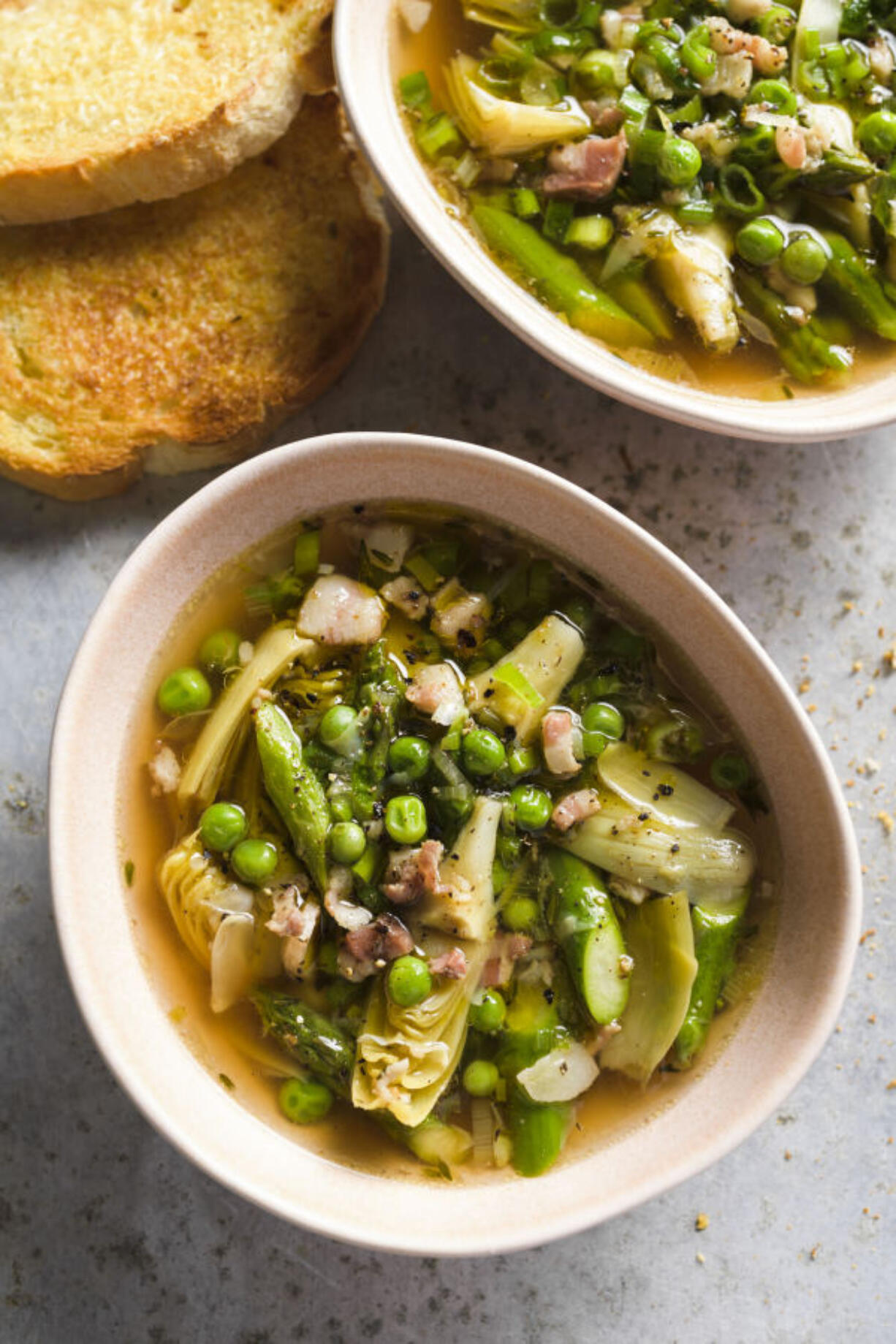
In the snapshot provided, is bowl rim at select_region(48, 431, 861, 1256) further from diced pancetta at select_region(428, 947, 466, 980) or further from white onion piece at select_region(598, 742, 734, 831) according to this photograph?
diced pancetta at select_region(428, 947, 466, 980)

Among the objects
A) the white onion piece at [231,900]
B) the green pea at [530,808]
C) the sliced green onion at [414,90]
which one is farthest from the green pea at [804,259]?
the white onion piece at [231,900]

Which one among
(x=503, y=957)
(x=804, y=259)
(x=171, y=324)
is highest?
(x=804, y=259)

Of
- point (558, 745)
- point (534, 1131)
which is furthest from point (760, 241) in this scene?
point (534, 1131)

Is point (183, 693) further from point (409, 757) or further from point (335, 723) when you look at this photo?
point (409, 757)

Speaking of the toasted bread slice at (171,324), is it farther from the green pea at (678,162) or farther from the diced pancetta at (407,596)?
the green pea at (678,162)

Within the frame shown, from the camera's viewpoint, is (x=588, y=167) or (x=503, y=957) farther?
(x=588, y=167)
